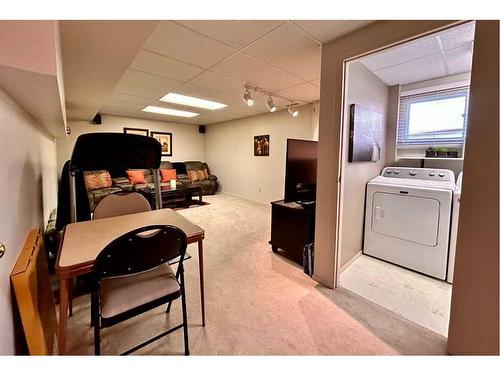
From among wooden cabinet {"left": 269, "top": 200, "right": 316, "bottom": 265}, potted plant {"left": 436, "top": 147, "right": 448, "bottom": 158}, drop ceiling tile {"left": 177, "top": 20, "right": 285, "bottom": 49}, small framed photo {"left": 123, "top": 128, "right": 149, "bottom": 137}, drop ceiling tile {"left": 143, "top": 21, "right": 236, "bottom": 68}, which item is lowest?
wooden cabinet {"left": 269, "top": 200, "right": 316, "bottom": 265}

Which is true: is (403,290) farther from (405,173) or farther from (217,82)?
(217,82)

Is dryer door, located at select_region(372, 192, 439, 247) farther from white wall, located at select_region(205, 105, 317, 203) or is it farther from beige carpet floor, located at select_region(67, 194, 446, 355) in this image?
white wall, located at select_region(205, 105, 317, 203)

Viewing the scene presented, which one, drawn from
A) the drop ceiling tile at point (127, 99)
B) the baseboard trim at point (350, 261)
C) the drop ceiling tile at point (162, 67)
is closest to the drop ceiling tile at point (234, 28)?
the drop ceiling tile at point (162, 67)

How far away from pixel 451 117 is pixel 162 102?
455 centimetres

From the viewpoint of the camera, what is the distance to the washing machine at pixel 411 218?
2.23m

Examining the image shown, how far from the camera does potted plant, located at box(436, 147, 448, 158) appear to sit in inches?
106

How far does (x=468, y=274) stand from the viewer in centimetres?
128

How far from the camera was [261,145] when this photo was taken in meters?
5.64

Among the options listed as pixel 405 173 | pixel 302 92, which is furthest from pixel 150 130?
pixel 405 173

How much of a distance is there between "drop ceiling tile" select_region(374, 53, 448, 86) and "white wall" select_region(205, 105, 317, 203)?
1.82 m

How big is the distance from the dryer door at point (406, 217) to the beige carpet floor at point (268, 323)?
3.25 feet

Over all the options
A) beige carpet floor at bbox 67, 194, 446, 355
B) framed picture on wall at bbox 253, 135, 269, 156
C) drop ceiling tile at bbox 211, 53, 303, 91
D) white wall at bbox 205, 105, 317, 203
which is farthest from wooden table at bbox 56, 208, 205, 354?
framed picture on wall at bbox 253, 135, 269, 156
